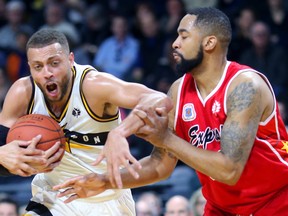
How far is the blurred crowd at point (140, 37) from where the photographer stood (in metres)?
10.2

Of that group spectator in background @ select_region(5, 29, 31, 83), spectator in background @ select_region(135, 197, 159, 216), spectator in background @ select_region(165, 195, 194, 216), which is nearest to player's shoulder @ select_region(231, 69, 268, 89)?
spectator in background @ select_region(165, 195, 194, 216)

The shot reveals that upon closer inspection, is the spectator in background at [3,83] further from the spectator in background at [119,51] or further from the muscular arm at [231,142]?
the muscular arm at [231,142]

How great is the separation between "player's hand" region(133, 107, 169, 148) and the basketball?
0.80 metres

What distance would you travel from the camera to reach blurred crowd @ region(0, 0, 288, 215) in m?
10.2

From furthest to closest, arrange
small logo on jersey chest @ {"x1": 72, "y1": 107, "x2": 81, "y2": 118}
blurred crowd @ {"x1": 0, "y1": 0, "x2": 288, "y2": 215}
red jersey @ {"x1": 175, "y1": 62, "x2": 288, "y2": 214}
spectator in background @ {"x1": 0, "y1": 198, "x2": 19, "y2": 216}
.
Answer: blurred crowd @ {"x1": 0, "y1": 0, "x2": 288, "y2": 215} → spectator in background @ {"x1": 0, "y1": 198, "x2": 19, "y2": 216} → small logo on jersey chest @ {"x1": 72, "y1": 107, "x2": 81, "y2": 118} → red jersey @ {"x1": 175, "y1": 62, "x2": 288, "y2": 214}

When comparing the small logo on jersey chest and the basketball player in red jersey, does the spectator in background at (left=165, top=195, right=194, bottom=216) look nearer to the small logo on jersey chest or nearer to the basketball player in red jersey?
the basketball player in red jersey

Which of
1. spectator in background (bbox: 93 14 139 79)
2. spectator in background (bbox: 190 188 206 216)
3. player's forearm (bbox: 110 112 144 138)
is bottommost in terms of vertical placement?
spectator in background (bbox: 190 188 206 216)

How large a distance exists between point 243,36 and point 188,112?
5.75m

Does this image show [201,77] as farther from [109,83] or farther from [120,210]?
[120,210]

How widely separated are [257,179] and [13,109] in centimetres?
194

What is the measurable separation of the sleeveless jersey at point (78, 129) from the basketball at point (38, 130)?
30 centimetres

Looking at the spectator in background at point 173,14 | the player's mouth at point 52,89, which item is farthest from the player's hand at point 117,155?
the spectator in background at point 173,14

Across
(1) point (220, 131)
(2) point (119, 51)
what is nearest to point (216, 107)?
(1) point (220, 131)

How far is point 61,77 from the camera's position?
18.2ft
